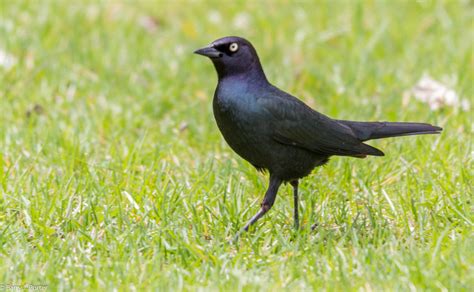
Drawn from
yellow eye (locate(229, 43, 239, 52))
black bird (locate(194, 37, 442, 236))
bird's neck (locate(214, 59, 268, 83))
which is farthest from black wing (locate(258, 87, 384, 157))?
yellow eye (locate(229, 43, 239, 52))

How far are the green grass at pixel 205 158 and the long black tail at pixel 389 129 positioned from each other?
29cm

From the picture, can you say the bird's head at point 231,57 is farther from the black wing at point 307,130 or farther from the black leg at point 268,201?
the black leg at point 268,201

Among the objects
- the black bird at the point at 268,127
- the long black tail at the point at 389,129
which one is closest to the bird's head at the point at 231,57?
the black bird at the point at 268,127

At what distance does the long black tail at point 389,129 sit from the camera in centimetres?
484

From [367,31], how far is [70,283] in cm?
510

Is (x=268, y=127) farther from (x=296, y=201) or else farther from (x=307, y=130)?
(x=296, y=201)

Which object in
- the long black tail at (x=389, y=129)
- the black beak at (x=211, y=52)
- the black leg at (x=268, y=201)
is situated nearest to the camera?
the black leg at (x=268, y=201)

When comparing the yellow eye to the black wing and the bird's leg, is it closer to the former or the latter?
the black wing

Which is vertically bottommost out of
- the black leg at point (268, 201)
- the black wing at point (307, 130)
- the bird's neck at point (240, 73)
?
the black leg at point (268, 201)

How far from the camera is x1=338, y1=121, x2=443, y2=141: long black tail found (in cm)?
484

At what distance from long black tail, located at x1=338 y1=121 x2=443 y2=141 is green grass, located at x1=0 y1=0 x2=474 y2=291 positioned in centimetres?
29

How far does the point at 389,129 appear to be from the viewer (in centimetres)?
486

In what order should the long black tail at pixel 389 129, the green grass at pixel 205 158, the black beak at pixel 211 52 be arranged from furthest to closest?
the long black tail at pixel 389 129
the black beak at pixel 211 52
the green grass at pixel 205 158

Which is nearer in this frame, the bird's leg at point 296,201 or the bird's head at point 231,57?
the bird's leg at point 296,201
